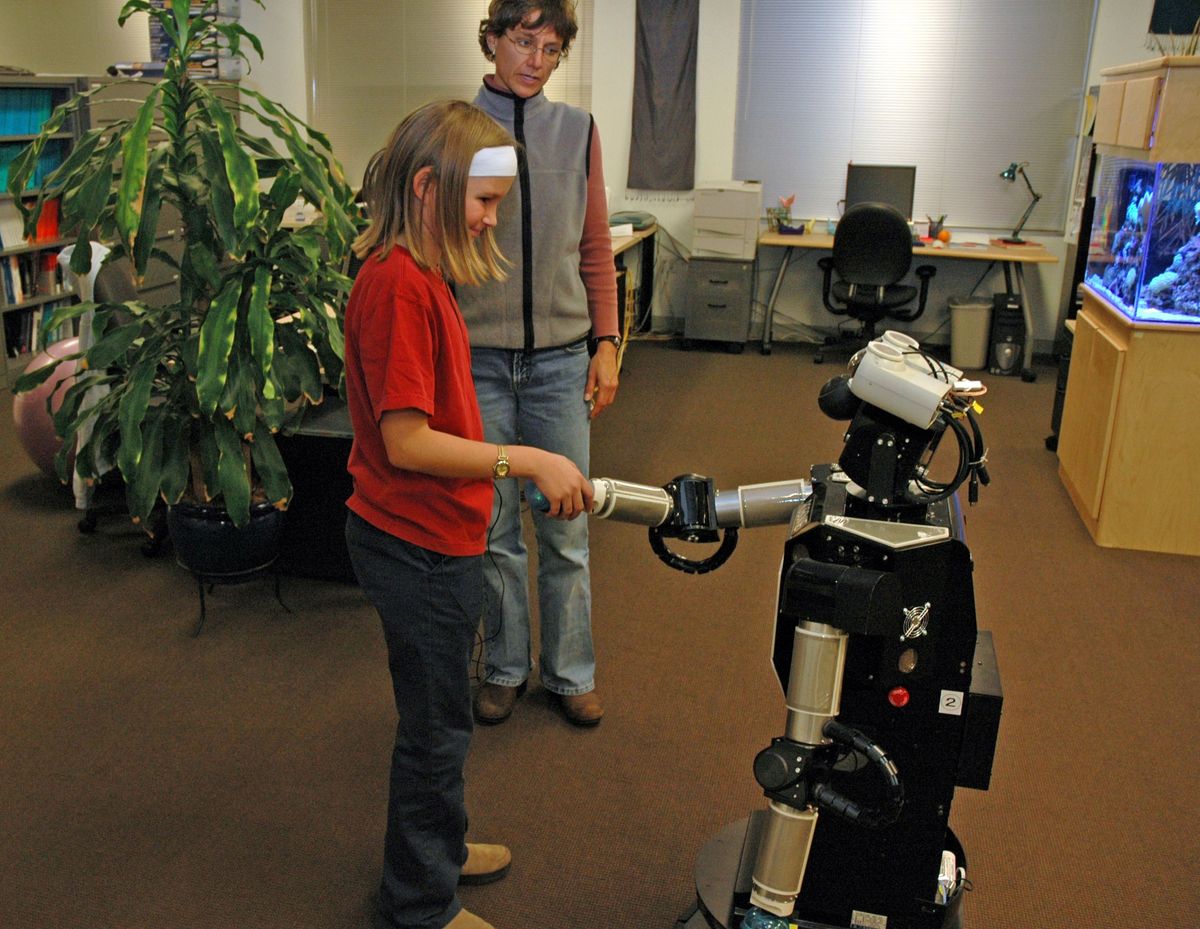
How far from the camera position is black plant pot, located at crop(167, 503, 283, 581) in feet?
9.25

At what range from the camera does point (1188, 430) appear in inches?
133

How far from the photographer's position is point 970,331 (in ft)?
20.0

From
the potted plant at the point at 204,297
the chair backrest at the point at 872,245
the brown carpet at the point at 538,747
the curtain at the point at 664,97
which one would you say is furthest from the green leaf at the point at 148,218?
the curtain at the point at 664,97

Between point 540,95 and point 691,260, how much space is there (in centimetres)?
437

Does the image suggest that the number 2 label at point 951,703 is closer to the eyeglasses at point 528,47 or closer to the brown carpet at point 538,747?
the brown carpet at point 538,747

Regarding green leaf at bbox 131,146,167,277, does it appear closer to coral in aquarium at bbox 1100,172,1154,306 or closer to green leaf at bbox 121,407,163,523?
green leaf at bbox 121,407,163,523

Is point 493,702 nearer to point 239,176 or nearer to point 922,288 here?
point 239,176

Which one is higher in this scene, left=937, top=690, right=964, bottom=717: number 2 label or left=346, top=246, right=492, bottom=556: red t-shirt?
left=346, top=246, right=492, bottom=556: red t-shirt

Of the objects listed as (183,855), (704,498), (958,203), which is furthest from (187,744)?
(958,203)

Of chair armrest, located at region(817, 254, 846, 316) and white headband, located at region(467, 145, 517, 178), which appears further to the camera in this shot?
chair armrest, located at region(817, 254, 846, 316)

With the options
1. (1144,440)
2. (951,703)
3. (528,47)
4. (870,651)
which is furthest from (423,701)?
(1144,440)

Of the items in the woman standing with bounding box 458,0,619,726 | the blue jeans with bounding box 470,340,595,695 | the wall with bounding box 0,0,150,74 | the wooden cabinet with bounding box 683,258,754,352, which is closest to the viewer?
the woman standing with bounding box 458,0,619,726

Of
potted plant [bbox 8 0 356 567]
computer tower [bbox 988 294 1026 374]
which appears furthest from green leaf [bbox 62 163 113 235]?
computer tower [bbox 988 294 1026 374]

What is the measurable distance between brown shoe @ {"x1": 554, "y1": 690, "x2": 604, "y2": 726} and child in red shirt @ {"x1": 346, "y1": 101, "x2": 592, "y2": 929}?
72 centimetres
